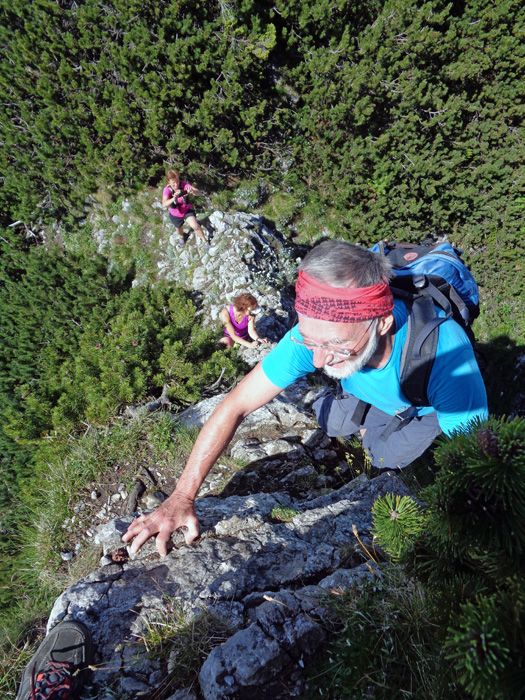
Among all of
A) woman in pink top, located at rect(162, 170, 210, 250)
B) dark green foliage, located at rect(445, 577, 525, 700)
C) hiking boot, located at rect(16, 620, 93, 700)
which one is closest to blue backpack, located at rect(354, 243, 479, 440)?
dark green foliage, located at rect(445, 577, 525, 700)

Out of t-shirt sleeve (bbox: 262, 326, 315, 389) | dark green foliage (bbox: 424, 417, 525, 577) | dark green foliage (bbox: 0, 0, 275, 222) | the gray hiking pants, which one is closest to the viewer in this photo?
dark green foliage (bbox: 424, 417, 525, 577)

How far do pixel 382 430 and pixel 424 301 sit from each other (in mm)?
1493

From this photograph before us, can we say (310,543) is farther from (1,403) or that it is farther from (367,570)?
(1,403)

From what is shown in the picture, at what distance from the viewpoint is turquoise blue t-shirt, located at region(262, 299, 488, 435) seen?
90.0 inches

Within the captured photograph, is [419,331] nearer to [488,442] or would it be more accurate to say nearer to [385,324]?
[385,324]

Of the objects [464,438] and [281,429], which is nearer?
[464,438]

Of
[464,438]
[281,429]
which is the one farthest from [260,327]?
[464,438]

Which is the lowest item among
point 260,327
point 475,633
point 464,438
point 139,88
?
point 260,327

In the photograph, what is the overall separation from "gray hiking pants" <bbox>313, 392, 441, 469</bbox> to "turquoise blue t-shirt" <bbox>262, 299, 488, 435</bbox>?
214 millimetres

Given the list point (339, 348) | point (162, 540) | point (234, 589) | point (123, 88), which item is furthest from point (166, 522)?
point (123, 88)

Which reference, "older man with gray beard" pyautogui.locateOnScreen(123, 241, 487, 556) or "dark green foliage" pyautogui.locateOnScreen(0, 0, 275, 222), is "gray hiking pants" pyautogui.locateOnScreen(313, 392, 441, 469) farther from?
"dark green foliage" pyautogui.locateOnScreen(0, 0, 275, 222)

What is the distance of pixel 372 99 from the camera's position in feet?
26.0

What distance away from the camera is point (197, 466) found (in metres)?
2.55

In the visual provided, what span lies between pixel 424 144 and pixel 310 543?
8773mm
